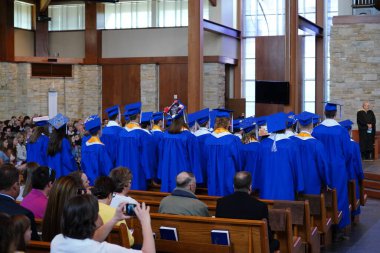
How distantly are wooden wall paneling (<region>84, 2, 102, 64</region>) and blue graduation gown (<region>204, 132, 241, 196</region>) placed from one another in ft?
45.2

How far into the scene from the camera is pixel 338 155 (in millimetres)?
8914

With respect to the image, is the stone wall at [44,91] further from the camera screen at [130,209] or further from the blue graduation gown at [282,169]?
the camera screen at [130,209]

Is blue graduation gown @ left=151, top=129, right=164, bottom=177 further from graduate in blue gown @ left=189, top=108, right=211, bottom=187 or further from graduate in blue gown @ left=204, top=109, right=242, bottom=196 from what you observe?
graduate in blue gown @ left=204, top=109, right=242, bottom=196

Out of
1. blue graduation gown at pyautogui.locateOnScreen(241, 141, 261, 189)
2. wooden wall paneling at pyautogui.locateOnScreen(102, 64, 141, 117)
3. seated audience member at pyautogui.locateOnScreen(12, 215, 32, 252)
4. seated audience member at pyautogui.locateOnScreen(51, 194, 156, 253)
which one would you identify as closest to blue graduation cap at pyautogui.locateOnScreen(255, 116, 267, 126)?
blue graduation gown at pyautogui.locateOnScreen(241, 141, 261, 189)

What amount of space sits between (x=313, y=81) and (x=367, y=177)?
9.58m

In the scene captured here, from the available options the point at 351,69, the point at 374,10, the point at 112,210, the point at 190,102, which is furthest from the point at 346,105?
the point at 112,210

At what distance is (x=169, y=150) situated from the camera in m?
9.01

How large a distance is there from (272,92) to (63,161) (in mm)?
10828

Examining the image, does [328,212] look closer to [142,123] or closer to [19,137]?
[142,123]

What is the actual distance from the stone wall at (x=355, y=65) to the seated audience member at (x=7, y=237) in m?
16.7

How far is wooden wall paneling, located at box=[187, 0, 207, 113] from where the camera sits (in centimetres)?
1476

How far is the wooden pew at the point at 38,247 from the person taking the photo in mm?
4211

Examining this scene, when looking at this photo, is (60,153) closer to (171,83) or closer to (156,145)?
(156,145)

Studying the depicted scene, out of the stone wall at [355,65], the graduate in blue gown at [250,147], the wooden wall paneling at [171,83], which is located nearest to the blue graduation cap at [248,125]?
the graduate in blue gown at [250,147]
